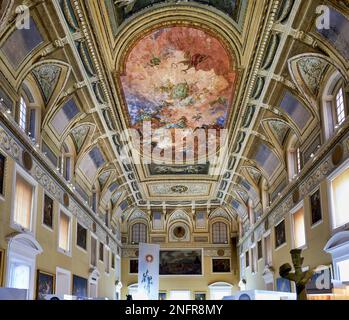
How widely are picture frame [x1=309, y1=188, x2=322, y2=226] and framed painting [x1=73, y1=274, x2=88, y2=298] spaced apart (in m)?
12.7

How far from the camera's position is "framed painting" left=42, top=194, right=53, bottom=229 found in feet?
65.6

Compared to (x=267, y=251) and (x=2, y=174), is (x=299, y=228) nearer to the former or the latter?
(x=267, y=251)

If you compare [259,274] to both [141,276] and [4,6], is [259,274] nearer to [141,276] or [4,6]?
[141,276]

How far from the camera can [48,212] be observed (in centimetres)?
2059

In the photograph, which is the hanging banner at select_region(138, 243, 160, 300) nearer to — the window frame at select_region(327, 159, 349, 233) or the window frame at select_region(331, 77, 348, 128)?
the window frame at select_region(327, 159, 349, 233)

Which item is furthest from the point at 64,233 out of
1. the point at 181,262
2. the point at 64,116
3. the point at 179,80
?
the point at 181,262

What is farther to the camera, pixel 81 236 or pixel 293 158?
pixel 81 236

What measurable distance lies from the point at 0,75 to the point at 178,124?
1308cm

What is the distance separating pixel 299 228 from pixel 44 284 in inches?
469

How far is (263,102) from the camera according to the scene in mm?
21953

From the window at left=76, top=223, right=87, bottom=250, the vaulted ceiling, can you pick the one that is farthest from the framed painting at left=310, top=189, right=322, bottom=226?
the window at left=76, top=223, right=87, bottom=250

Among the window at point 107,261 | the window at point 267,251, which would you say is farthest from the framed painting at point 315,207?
the window at point 107,261

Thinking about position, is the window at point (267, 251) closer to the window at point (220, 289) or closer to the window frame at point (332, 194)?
the window frame at point (332, 194)

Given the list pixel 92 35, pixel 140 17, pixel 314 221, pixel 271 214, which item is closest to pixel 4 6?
pixel 92 35
